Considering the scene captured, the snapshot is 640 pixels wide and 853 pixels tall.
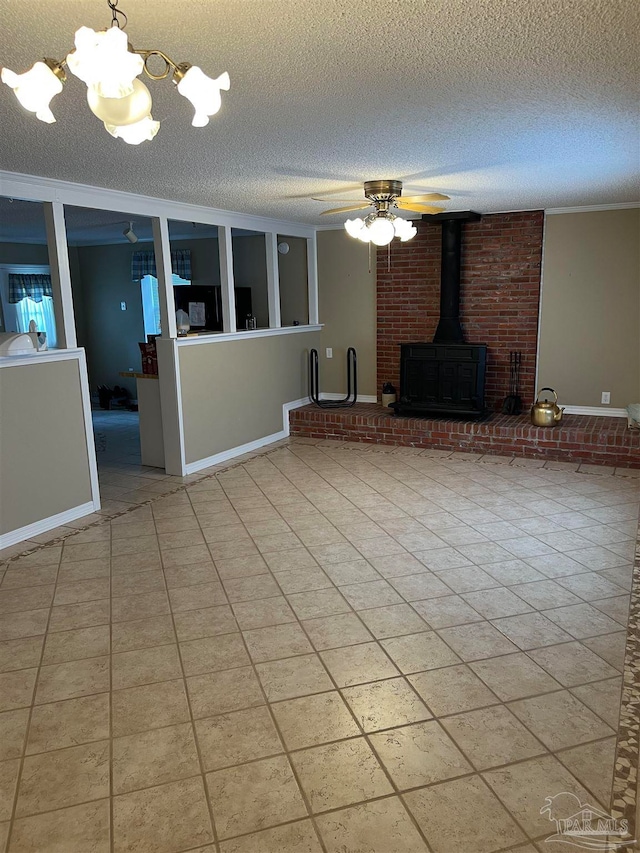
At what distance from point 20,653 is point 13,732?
1.80ft

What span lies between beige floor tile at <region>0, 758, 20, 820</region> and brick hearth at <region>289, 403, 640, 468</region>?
15.2 feet

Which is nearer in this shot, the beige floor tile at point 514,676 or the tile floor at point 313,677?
the tile floor at point 313,677

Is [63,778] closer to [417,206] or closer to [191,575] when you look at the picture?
[191,575]

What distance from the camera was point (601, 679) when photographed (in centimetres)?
239

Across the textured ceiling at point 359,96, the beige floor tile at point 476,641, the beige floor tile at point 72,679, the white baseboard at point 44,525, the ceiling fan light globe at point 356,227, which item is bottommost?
the beige floor tile at point 72,679

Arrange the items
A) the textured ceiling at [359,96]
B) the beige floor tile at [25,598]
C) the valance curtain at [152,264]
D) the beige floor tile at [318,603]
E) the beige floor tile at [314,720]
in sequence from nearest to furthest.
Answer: the textured ceiling at [359,96], the beige floor tile at [314,720], the beige floor tile at [318,603], the beige floor tile at [25,598], the valance curtain at [152,264]

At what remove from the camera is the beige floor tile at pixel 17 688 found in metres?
2.33

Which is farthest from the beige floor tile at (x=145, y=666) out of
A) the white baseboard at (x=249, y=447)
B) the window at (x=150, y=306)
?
the window at (x=150, y=306)

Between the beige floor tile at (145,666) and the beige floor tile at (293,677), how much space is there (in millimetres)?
372

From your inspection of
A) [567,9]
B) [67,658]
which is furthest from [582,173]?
[67,658]

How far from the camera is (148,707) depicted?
2293mm

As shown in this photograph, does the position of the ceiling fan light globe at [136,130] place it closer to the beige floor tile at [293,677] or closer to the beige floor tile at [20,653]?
the beige floor tile at [293,677]

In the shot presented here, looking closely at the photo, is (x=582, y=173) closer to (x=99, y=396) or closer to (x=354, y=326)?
(x=354, y=326)

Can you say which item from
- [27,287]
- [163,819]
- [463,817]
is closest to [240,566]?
[163,819]
